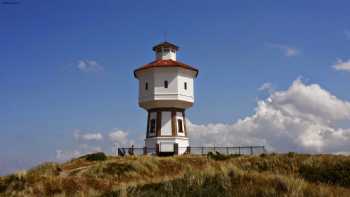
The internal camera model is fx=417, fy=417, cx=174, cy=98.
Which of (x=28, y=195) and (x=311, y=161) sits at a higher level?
(x=311, y=161)

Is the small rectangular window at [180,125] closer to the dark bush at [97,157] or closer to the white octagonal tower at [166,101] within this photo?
the white octagonal tower at [166,101]

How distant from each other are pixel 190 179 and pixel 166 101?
92.3ft

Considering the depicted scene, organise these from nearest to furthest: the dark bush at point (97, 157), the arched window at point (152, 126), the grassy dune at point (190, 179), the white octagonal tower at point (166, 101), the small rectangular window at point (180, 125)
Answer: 1. the grassy dune at point (190, 179)
2. the dark bush at point (97, 157)
3. the white octagonal tower at point (166, 101)
4. the arched window at point (152, 126)
5. the small rectangular window at point (180, 125)

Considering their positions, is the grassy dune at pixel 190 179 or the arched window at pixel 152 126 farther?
the arched window at pixel 152 126

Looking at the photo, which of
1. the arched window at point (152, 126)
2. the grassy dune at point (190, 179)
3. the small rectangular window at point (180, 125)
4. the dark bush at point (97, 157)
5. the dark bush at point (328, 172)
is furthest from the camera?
the small rectangular window at point (180, 125)

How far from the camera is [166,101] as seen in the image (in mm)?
41188

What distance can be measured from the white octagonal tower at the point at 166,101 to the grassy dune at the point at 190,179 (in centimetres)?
594

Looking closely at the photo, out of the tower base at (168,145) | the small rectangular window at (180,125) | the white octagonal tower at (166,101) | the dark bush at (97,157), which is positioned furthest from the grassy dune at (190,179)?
the small rectangular window at (180,125)

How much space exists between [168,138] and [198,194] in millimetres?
29626

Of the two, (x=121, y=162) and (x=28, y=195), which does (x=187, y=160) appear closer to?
(x=121, y=162)

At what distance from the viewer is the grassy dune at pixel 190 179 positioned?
12039mm

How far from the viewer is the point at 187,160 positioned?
3338 centimetres

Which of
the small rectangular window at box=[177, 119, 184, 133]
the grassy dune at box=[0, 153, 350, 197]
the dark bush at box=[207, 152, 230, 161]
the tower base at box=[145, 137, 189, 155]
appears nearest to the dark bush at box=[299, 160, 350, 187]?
the grassy dune at box=[0, 153, 350, 197]

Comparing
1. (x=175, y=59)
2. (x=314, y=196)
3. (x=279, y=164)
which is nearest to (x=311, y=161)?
(x=279, y=164)
